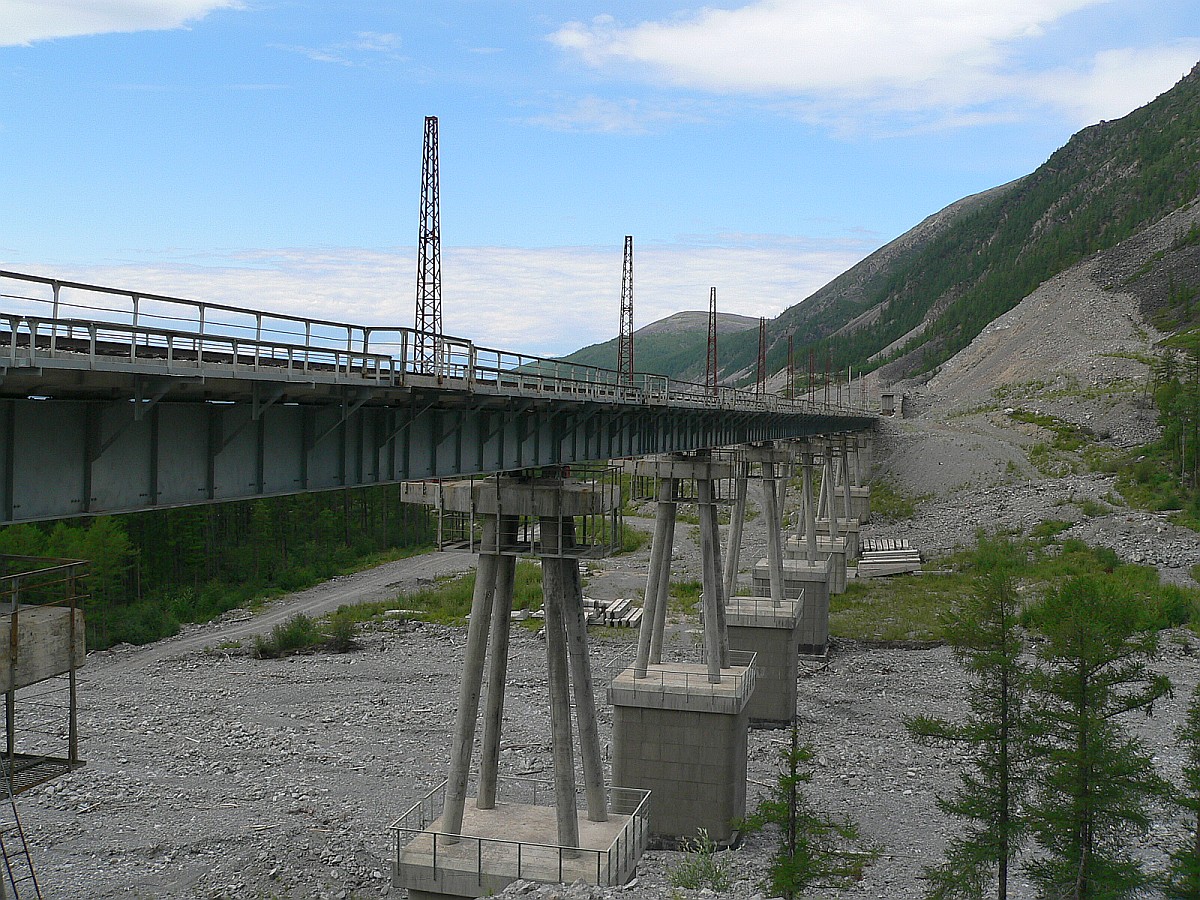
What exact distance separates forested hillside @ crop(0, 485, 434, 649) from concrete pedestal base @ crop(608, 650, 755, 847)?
1260 inches

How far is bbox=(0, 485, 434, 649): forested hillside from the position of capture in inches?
2173

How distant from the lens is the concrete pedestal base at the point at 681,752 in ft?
84.4

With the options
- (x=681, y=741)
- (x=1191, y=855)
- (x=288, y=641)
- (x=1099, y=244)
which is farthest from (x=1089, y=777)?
(x=1099, y=244)

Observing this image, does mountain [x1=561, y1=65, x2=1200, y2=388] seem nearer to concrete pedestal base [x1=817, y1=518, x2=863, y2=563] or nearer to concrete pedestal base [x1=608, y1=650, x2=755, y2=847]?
concrete pedestal base [x1=817, y1=518, x2=863, y2=563]

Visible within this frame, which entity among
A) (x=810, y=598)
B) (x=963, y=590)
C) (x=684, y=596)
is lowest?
(x=684, y=596)

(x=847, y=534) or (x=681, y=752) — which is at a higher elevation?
(x=847, y=534)

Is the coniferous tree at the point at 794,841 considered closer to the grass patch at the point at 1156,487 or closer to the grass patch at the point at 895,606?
the grass patch at the point at 895,606

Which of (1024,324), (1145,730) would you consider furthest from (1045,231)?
(1145,730)

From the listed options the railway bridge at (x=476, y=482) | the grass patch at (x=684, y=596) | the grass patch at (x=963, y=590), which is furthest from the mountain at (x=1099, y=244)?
the railway bridge at (x=476, y=482)

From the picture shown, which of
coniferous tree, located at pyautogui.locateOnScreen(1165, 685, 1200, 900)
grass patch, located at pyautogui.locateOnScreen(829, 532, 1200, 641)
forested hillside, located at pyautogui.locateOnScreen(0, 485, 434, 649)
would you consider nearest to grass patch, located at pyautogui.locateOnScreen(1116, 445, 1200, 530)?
grass patch, located at pyautogui.locateOnScreen(829, 532, 1200, 641)

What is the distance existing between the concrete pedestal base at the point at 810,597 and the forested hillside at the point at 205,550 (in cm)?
2058

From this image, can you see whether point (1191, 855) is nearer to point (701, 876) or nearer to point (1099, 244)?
point (701, 876)

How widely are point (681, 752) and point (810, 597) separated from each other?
66.6 feet

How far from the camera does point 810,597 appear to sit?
4500cm
